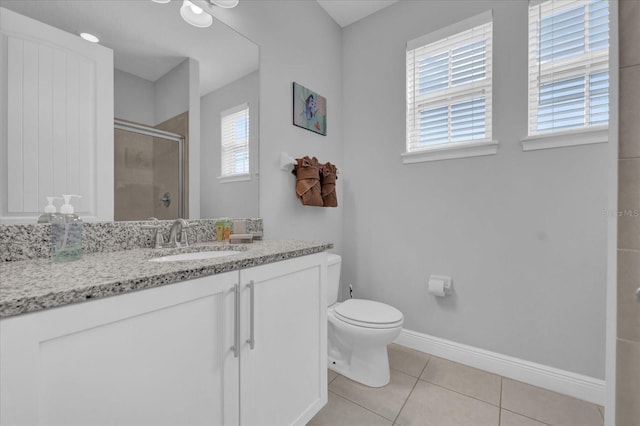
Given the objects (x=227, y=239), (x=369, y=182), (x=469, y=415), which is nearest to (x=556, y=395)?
(x=469, y=415)

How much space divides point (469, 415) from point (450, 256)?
0.93 metres

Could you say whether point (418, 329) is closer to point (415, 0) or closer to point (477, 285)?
point (477, 285)

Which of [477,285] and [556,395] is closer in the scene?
[556,395]

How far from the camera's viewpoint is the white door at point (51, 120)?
0.93 meters

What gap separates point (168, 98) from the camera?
1.35m

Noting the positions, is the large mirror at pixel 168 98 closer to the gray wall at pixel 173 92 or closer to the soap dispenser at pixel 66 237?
the gray wall at pixel 173 92

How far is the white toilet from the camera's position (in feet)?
5.32

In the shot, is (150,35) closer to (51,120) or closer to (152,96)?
(152,96)

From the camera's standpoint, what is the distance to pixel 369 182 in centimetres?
237

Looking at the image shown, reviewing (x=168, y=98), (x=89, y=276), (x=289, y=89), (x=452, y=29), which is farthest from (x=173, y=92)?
(x=452, y=29)

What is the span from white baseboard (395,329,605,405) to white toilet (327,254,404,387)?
0.50 metres

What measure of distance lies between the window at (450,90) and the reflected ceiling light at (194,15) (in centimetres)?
146

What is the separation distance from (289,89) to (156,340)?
5.82ft

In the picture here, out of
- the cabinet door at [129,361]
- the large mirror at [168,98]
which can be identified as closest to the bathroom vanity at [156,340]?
the cabinet door at [129,361]
